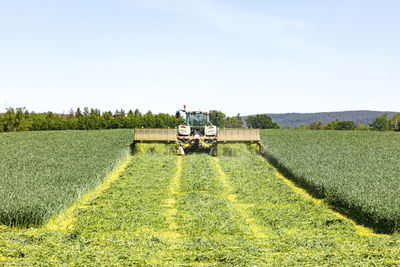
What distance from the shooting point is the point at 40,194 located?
452 inches

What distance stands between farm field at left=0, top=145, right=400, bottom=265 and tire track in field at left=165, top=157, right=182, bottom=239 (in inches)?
1.4

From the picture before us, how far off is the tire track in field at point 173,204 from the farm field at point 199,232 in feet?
0.11

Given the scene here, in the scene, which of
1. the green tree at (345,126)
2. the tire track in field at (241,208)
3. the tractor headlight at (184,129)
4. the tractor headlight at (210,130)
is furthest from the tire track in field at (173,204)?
the green tree at (345,126)

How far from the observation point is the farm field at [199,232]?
24.6 feet

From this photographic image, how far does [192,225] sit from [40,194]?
532cm

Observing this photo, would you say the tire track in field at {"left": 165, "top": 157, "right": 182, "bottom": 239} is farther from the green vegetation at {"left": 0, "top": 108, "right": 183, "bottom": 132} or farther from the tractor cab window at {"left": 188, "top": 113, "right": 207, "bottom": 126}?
the green vegetation at {"left": 0, "top": 108, "right": 183, "bottom": 132}

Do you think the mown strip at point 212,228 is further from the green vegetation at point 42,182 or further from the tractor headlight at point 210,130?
the tractor headlight at point 210,130

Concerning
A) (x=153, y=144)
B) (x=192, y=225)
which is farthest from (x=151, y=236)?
(x=153, y=144)

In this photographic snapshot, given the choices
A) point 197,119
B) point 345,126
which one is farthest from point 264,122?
point 197,119

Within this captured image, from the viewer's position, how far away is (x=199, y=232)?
9.34 metres

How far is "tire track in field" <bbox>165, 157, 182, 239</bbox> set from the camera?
9508 mm

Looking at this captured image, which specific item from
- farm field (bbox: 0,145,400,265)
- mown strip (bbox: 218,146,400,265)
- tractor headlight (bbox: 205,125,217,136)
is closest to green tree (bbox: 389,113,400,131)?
tractor headlight (bbox: 205,125,217,136)

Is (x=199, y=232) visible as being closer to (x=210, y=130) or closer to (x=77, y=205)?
(x=77, y=205)

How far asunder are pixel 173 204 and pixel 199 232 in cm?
303
